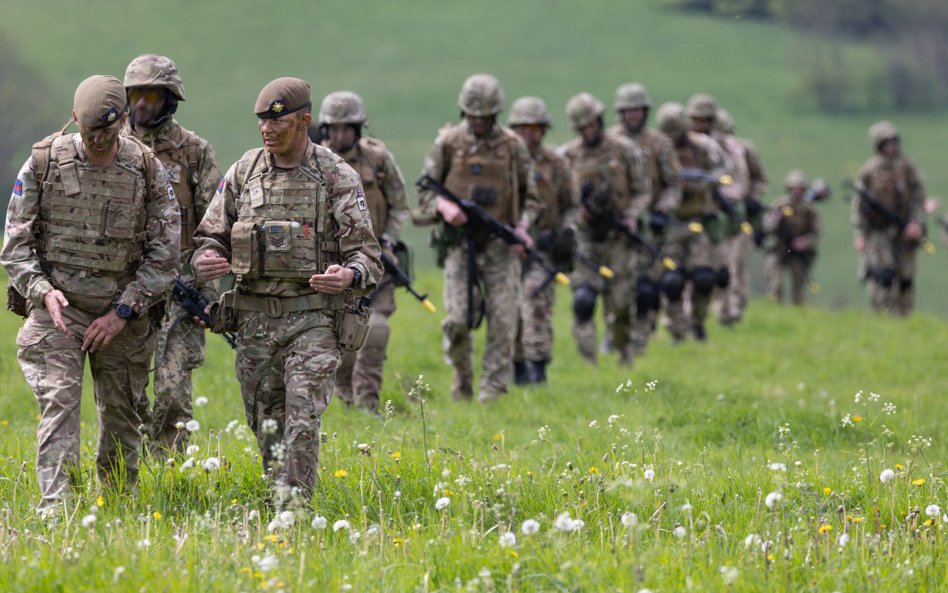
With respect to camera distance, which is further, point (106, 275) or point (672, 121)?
point (672, 121)

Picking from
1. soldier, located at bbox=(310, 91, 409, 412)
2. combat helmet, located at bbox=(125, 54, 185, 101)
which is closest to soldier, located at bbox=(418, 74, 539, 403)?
soldier, located at bbox=(310, 91, 409, 412)

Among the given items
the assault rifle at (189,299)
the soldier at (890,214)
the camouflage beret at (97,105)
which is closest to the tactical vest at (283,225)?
the camouflage beret at (97,105)

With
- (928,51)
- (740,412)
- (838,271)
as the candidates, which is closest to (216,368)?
(740,412)

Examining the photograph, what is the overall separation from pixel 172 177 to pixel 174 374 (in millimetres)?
1074

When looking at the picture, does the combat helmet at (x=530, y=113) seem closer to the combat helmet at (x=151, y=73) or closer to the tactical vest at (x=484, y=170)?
the tactical vest at (x=484, y=170)

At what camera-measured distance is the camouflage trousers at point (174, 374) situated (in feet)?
26.8

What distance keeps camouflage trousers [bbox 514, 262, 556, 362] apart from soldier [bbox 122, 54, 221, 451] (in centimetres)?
535

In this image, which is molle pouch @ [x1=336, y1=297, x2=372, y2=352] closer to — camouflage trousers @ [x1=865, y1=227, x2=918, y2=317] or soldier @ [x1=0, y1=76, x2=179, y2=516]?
soldier @ [x1=0, y1=76, x2=179, y2=516]

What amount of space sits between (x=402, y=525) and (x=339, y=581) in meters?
0.72

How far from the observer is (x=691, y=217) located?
17328 mm

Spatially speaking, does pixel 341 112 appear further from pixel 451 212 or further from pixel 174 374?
pixel 174 374

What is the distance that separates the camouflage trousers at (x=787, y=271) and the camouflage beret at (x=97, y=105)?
22.3 m

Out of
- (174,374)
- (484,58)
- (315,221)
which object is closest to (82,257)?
(315,221)

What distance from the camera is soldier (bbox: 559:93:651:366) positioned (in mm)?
14430
